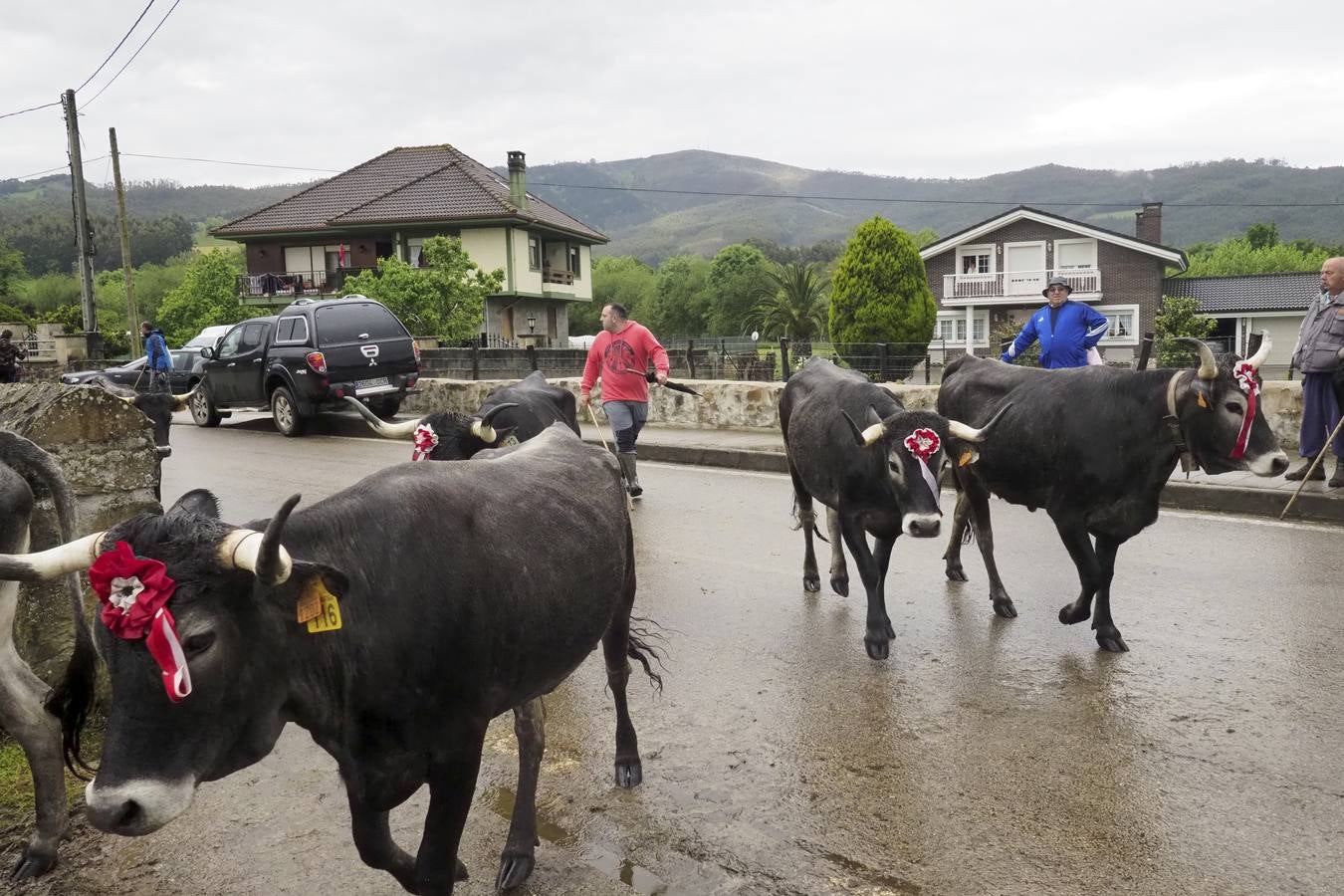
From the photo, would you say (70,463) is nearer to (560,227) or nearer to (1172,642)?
(1172,642)

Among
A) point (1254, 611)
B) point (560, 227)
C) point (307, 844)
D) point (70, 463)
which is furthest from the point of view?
point (560, 227)

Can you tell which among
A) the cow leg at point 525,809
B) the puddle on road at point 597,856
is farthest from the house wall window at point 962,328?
the cow leg at point 525,809

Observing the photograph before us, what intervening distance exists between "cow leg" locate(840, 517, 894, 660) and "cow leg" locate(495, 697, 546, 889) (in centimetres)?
239

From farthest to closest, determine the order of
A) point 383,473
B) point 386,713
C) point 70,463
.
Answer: point 70,463
point 383,473
point 386,713

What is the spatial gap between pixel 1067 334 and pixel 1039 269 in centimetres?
4126

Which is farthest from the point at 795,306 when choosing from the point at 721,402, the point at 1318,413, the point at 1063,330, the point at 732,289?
the point at 732,289

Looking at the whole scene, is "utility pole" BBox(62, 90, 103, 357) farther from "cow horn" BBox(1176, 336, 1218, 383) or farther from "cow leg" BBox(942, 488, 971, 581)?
"cow horn" BBox(1176, 336, 1218, 383)

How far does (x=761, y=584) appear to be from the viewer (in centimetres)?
723

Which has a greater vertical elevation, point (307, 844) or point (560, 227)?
point (560, 227)

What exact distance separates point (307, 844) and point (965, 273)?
4826 centimetres

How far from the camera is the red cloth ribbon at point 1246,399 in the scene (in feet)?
18.7

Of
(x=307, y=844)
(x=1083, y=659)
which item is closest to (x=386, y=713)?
(x=307, y=844)

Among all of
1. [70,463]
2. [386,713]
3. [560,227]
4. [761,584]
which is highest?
[560,227]

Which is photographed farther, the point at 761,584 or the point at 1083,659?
the point at 761,584
